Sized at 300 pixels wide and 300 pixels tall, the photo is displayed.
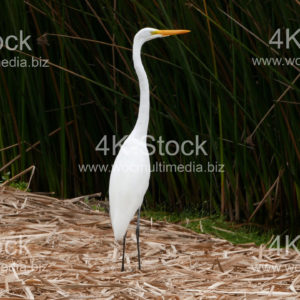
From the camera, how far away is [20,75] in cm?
568

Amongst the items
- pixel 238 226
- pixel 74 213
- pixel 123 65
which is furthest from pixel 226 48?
pixel 74 213

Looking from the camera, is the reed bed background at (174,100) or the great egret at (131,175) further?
the reed bed background at (174,100)

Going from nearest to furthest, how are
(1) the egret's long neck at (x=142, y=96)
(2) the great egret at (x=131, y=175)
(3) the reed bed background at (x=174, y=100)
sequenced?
1. (2) the great egret at (x=131, y=175)
2. (1) the egret's long neck at (x=142, y=96)
3. (3) the reed bed background at (x=174, y=100)

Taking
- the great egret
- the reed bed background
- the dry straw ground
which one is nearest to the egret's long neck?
the great egret

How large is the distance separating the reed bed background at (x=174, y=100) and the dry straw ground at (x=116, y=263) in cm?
79

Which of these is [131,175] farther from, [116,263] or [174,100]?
[174,100]

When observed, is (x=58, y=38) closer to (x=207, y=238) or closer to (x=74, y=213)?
(x=74, y=213)

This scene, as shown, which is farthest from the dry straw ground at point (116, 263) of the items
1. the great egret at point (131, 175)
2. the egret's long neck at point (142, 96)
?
the egret's long neck at point (142, 96)

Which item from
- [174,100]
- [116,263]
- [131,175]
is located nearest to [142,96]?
[131,175]

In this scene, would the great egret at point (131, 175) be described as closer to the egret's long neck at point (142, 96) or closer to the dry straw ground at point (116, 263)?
the egret's long neck at point (142, 96)

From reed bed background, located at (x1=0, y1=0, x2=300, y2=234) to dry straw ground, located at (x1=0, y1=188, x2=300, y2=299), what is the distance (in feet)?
2.60

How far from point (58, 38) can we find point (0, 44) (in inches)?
17.9

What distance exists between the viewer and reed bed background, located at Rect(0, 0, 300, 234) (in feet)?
15.9

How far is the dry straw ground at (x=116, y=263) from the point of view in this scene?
3.23 metres
